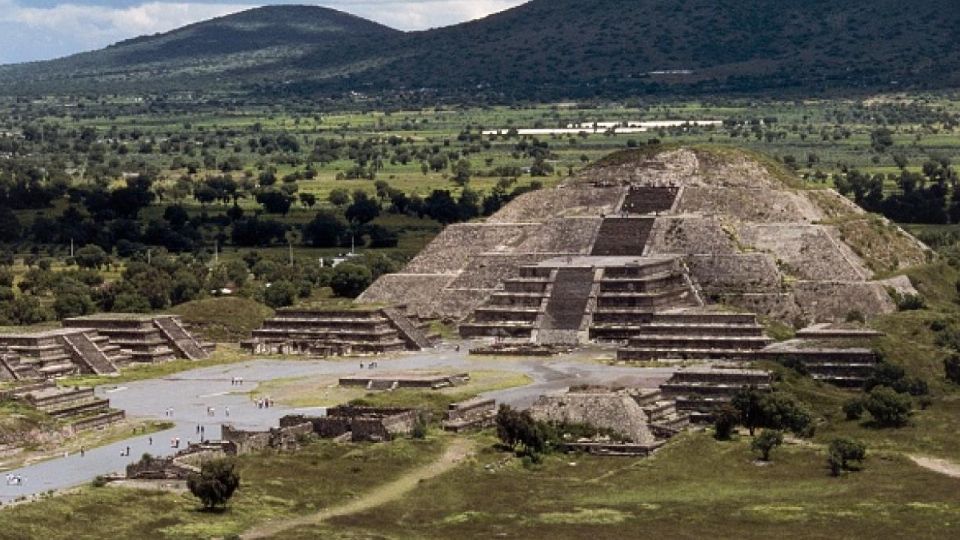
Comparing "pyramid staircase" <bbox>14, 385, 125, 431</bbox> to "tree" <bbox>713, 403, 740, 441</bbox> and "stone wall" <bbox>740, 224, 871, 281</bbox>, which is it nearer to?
"tree" <bbox>713, 403, 740, 441</bbox>

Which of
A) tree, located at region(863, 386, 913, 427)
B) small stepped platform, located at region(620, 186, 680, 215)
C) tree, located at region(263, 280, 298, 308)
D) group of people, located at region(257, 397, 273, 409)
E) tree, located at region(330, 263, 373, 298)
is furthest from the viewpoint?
tree, located at region(330, 263, 373, 298)

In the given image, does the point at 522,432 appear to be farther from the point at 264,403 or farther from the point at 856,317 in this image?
the point at 856,317

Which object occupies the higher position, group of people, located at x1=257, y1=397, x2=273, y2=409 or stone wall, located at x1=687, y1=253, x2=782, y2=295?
stone wall, located at x1=687, y1=253, x2=782, y2=295

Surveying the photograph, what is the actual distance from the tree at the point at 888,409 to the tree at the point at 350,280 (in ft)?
153

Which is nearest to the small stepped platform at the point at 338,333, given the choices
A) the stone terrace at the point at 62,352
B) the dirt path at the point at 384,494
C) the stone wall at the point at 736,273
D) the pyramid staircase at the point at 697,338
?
the stone terrace at the point at 62,352

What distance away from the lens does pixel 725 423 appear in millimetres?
85938

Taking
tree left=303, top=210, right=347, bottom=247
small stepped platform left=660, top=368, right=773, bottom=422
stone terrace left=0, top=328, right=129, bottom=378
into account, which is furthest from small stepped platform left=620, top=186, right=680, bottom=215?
small stepped platform left=660, top=368, right=773, bottom=422

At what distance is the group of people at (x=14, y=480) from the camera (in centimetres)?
7757

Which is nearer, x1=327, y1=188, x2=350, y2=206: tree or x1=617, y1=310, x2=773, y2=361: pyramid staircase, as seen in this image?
x1=617, y1=310, x2=773, y2=361: pyramid staircase

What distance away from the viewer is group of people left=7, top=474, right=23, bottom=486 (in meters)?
77.6

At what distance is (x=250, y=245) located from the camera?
163m

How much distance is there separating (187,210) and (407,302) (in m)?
60.5

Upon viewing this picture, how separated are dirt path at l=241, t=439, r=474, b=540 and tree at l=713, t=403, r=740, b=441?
8.65m

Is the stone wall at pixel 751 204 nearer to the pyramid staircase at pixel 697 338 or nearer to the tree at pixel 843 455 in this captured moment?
the pyramid staircase at pixel 697 338
